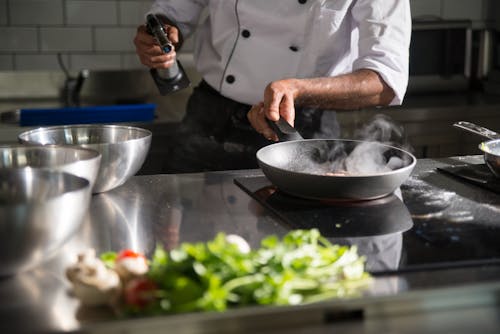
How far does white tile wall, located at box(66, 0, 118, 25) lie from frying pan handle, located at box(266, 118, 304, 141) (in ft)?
6.41

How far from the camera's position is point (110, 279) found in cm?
98

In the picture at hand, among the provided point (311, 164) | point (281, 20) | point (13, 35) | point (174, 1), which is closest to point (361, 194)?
point (311, 164)

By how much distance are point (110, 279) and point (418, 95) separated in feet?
8.67

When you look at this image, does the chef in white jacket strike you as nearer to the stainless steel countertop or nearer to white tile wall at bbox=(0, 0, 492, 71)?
the stainless steel countertop

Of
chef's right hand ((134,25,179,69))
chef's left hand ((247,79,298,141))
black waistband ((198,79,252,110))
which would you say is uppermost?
chef's right hand ((134,25,179,69))

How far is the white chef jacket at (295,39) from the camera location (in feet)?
6.47

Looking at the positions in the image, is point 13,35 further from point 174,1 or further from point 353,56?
point 353,56

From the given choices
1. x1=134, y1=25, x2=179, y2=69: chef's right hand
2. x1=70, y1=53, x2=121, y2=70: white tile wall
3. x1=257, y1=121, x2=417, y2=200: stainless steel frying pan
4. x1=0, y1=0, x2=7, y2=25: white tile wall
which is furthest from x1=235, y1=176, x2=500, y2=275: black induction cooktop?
x1=0, y1=0, x2=7, y2=25: white tile wall

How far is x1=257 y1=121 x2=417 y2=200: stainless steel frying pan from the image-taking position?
1388mm

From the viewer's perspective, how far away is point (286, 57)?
2.13 meters

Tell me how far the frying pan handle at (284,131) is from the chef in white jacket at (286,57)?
0.24 m

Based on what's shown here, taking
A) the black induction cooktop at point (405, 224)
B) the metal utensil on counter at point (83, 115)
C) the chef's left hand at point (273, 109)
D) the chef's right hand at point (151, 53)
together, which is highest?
the chef's right hand at point (151, 53)

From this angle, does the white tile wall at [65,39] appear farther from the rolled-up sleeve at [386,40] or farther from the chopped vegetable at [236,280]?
the chopped vegetable at [236,280]

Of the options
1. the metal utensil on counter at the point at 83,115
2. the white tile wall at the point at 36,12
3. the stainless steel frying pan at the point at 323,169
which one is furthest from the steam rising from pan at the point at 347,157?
the white tile wall at the point at 36,12
